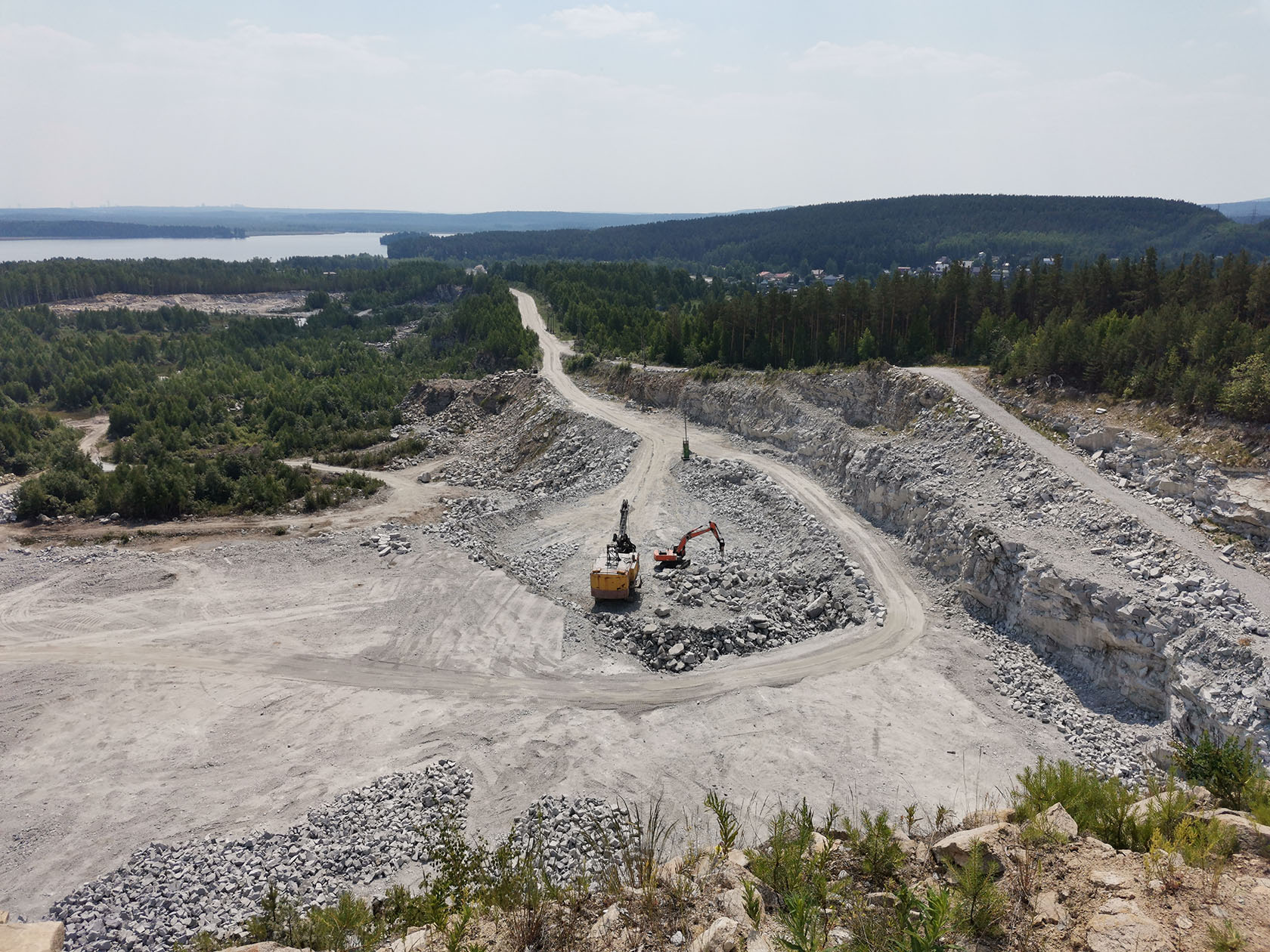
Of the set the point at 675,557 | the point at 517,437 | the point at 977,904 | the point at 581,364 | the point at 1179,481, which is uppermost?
the point at 1179,481

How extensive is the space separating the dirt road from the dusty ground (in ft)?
25.4

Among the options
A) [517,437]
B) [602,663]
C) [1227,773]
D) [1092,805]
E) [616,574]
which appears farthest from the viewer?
[517,437]

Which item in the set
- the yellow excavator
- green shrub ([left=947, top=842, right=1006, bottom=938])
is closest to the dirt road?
green shrub ([left=947, top=842, right=1006, bottom=938])

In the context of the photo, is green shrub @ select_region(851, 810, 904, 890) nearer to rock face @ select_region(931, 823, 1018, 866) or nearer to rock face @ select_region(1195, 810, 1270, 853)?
rock face @ select_region(931, 823, 1018, 866)

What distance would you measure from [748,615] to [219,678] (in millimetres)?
21663

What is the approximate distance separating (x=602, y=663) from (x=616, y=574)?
15.4 feet

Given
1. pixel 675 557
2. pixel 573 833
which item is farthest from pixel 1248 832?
pixel 675 557

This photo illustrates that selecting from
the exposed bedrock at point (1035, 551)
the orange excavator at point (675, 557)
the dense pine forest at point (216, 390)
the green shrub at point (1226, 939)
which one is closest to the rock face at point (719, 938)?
the green shrub at point (1226, 939)

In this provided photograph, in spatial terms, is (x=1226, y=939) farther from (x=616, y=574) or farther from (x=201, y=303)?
(x=201, y=303)

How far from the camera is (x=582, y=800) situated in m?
19.6

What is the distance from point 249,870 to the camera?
18141 millimetres

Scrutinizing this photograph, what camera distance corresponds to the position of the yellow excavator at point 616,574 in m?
30.7

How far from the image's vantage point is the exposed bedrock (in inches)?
786

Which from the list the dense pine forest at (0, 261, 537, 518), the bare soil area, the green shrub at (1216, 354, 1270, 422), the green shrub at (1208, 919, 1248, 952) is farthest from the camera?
the bare soil area
